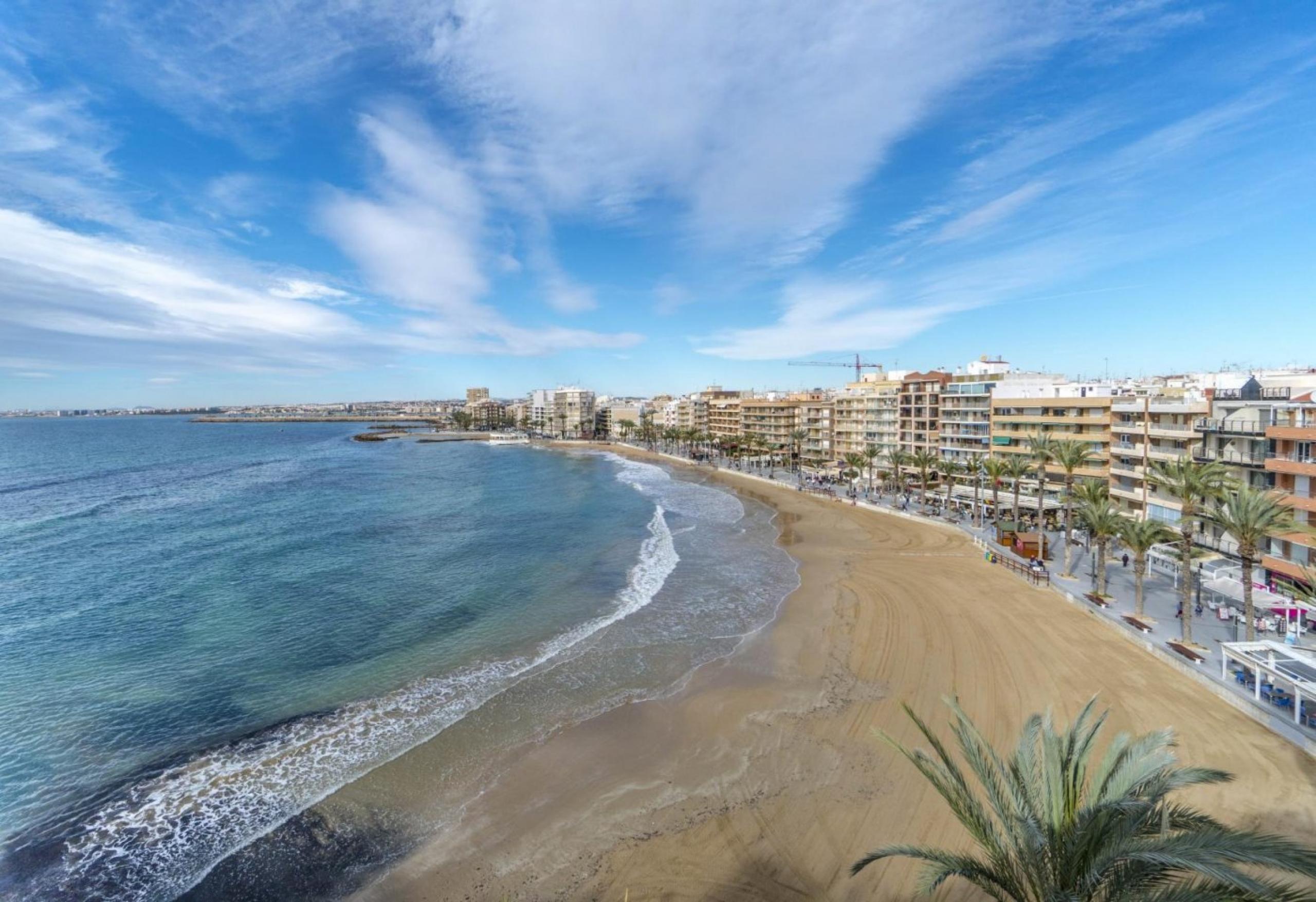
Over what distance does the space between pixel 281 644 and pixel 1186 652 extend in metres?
35.1

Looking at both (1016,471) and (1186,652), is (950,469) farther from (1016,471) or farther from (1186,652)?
(1186,652)

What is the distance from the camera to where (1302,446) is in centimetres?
2392

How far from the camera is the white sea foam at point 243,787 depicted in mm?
13109

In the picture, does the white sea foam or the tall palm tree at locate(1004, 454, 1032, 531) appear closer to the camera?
the white sea foam

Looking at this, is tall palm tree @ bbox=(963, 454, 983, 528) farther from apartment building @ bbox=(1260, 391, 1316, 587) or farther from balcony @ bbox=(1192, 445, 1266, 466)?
apartment building @ bbox=(1260, 391, 1316, 587)

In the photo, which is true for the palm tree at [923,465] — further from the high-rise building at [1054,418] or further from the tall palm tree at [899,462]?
the high-rise building at [1054,418]

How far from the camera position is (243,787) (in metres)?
15.6

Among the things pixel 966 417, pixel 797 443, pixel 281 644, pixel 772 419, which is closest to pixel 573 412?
pixel 772 419

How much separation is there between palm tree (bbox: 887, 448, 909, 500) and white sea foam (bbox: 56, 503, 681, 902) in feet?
154

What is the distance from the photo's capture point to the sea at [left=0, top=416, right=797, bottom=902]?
1479 cm

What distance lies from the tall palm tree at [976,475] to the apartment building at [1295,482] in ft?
67.0

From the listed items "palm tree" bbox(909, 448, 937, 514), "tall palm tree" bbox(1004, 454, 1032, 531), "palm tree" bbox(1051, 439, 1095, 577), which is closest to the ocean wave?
"palm tree" bbox(909, 448, 937, 514)

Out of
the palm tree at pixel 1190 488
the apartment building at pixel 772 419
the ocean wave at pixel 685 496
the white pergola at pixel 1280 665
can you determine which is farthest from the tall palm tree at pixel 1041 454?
the apartment building at pixel 772 419

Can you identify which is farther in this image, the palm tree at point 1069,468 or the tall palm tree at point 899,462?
the tall palm tree at point 899,462
